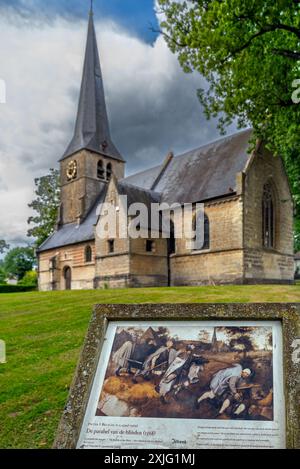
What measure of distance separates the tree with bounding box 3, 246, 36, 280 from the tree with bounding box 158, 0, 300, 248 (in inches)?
2134

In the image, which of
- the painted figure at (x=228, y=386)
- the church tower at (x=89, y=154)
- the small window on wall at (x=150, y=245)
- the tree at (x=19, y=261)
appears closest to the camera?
the painted figure at (x=228, y=386)

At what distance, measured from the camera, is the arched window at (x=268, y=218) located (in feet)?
81.9

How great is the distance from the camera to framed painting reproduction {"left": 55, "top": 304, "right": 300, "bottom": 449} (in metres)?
2.99

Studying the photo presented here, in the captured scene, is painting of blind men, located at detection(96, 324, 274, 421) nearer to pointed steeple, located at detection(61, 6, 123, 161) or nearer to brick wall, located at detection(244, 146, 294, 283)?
brick wall, located at detection(244, 146, 294, 283)

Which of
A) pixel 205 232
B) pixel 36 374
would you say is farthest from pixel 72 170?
pixel 36 374

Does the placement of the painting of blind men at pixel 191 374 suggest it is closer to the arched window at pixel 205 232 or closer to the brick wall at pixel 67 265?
the arched window at pixel 205 232

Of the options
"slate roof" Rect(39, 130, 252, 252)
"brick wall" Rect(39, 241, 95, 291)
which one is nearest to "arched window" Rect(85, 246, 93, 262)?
"brick wall" Rect(39, 241, 95, 291)

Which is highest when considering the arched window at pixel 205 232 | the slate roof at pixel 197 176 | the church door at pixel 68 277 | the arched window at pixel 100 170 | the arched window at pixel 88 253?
the arched window at pixel 100 170

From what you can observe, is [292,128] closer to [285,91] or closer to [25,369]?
[285,91]

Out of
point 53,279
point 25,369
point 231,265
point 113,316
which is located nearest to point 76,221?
point 53,279

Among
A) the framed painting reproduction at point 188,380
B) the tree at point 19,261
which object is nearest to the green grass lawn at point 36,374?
the framed painting reproduction at point 188,380

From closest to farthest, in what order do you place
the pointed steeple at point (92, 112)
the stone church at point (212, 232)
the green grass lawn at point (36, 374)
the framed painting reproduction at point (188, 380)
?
1. the framed painting reproduction at point (188, 380)
2. the green grass lawn at point (36, 374)
3. the stone church at point (212, 232)
4. the pointed steeple at point (92, 112)
